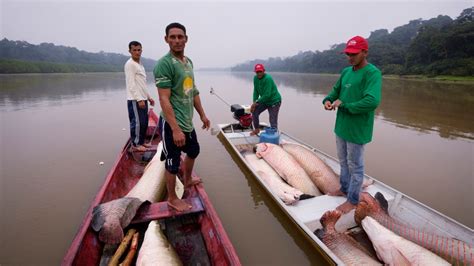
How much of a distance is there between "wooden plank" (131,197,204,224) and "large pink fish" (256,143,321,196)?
2.42 metres

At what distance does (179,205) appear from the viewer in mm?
3488

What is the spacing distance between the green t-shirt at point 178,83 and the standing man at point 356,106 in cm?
221

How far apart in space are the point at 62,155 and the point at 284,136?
6.92 meters

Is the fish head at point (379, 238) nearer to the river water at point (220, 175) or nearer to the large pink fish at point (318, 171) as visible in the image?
the river water at point (220, 175)

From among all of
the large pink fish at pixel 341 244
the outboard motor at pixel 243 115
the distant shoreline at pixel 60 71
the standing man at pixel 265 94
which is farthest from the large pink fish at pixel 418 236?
the distant shoreline at pixel 60 71

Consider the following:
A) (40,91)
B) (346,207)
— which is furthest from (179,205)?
(40,91)

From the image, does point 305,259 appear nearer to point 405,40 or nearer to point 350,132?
point 350,132

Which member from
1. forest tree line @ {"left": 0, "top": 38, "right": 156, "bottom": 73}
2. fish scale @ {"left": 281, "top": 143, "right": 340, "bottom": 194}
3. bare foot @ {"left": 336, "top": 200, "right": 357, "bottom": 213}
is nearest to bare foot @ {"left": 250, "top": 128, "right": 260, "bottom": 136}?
fish scale @ {"left": 281, "top": 143, "right": 340, "bottom": 194}

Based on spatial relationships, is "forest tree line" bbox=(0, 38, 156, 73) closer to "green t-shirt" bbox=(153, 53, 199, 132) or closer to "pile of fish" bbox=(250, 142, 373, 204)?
"pile of fish" bbox=(250, 142, 373, 204)

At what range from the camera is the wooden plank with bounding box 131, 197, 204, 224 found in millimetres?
3307

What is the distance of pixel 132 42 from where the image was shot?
19.1 ft

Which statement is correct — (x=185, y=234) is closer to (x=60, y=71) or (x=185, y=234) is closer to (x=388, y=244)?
(x=388, y=244)

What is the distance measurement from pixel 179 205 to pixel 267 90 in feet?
16.4

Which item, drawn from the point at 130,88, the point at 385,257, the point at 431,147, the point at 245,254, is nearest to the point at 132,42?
Result: the point at 130,88
